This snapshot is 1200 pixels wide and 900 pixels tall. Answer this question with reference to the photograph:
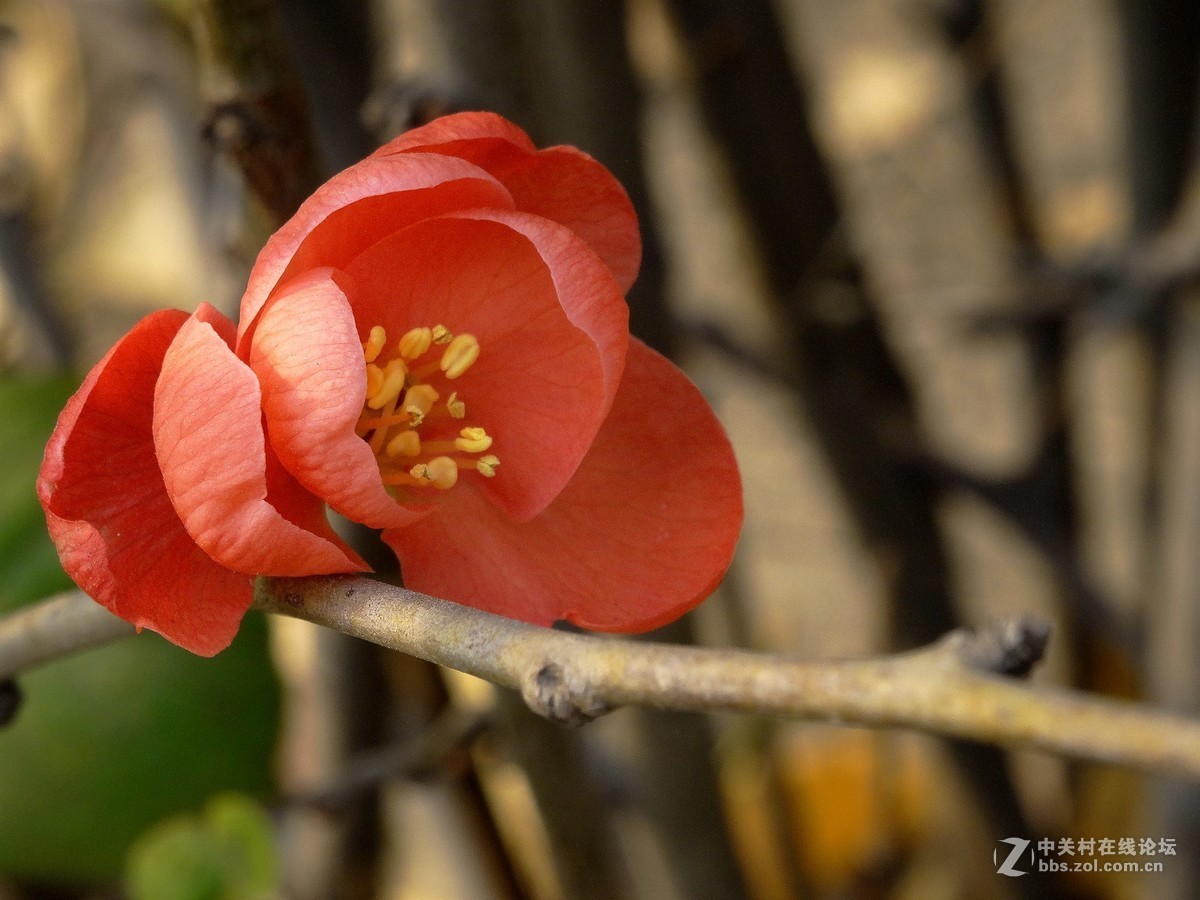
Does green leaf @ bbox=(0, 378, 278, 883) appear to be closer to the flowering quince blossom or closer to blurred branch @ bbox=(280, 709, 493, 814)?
blurred branch @ bbox=(280, 709, 493, 814)

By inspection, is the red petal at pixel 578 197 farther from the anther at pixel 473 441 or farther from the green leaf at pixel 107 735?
the green leaf at pixel 107 735

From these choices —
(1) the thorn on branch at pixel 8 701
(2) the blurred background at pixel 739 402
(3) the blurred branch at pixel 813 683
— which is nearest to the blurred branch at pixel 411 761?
(2) the blurred background at pixel 739 402

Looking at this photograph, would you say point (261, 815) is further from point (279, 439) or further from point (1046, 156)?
point (1046, 156)


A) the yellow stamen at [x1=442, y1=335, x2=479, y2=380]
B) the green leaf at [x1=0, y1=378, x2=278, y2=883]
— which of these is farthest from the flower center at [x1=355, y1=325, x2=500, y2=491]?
the green leaf at [x1=0, y1=378, x2=278, y2=883]

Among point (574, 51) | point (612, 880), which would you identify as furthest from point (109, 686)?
point (574, 51)

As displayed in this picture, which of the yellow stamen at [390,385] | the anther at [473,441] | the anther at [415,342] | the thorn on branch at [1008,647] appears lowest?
the thorn on branch at [1008,647]

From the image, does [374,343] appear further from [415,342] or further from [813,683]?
[813,683]

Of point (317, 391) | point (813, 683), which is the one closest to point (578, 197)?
Result: point (317, 391)
